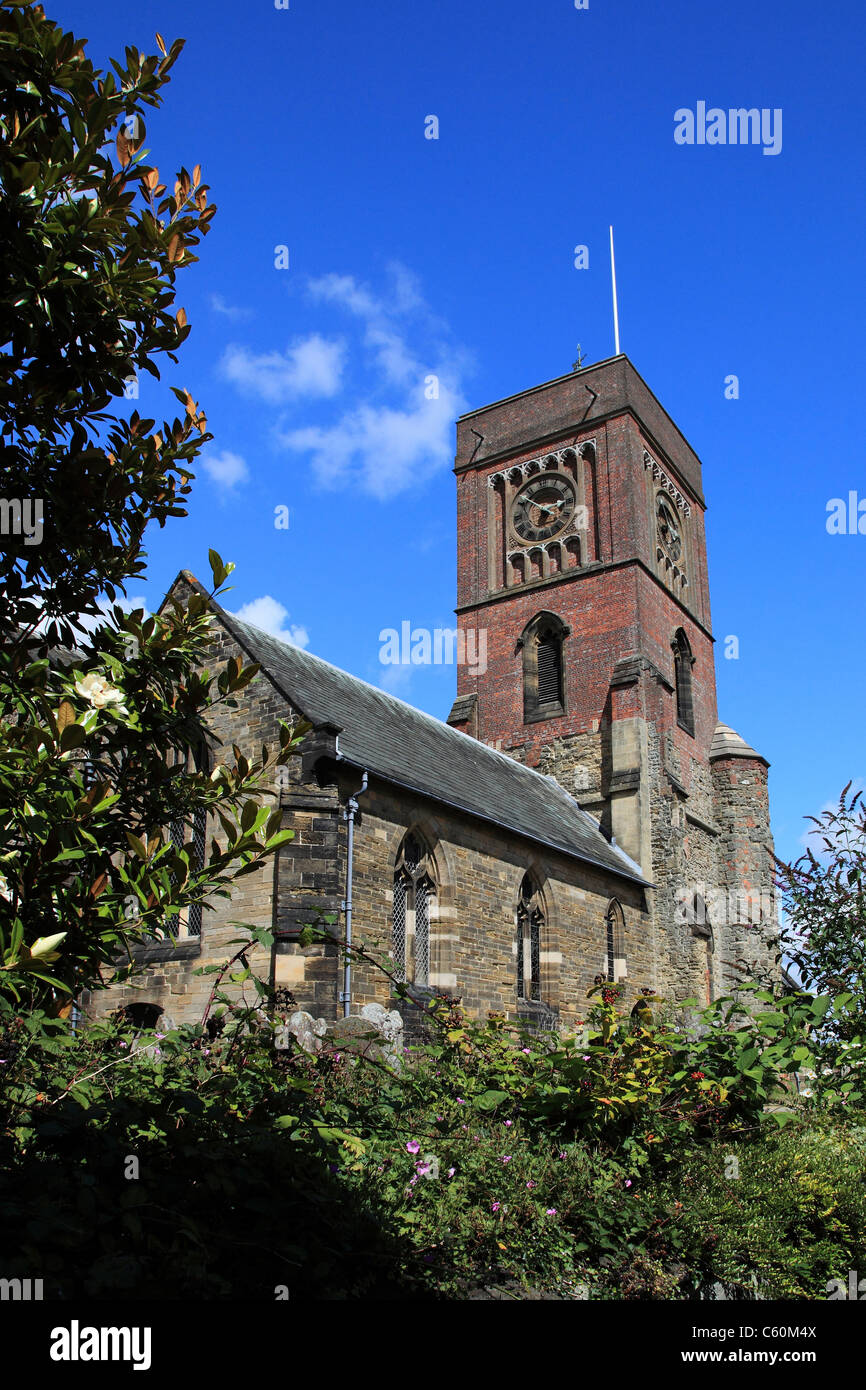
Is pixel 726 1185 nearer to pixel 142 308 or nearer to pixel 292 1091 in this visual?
pixel 292 1091

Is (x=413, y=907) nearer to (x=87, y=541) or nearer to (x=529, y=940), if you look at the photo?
(x=529, y=940)

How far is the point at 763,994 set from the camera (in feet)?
24.2

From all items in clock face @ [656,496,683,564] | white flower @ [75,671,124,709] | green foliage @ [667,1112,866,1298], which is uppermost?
clock face @ [656,496,683,564]

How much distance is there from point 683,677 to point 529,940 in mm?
13603

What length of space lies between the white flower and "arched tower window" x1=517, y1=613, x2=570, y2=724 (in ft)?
81.6

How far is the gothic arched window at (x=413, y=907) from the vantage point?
15.8 meters

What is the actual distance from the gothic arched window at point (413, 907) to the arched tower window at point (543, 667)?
476 inches

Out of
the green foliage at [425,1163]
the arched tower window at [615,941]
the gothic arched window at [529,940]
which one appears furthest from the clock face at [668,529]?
the green foliage at [425,1163]

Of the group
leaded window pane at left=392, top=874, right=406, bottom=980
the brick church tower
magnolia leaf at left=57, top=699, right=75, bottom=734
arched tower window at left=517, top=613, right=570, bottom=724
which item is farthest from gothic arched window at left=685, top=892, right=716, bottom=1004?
magnolia leaf at left=57, top=699, right=75, bottom=734

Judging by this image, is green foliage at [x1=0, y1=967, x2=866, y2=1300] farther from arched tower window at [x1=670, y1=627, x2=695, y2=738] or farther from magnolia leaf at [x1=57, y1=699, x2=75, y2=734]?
arched tower window at [x1=670, y1=627, x2=695, y2=738]

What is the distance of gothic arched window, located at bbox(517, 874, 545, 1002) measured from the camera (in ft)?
61.6

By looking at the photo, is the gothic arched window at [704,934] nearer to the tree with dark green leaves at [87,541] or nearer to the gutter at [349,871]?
the gutter at [349,871]
